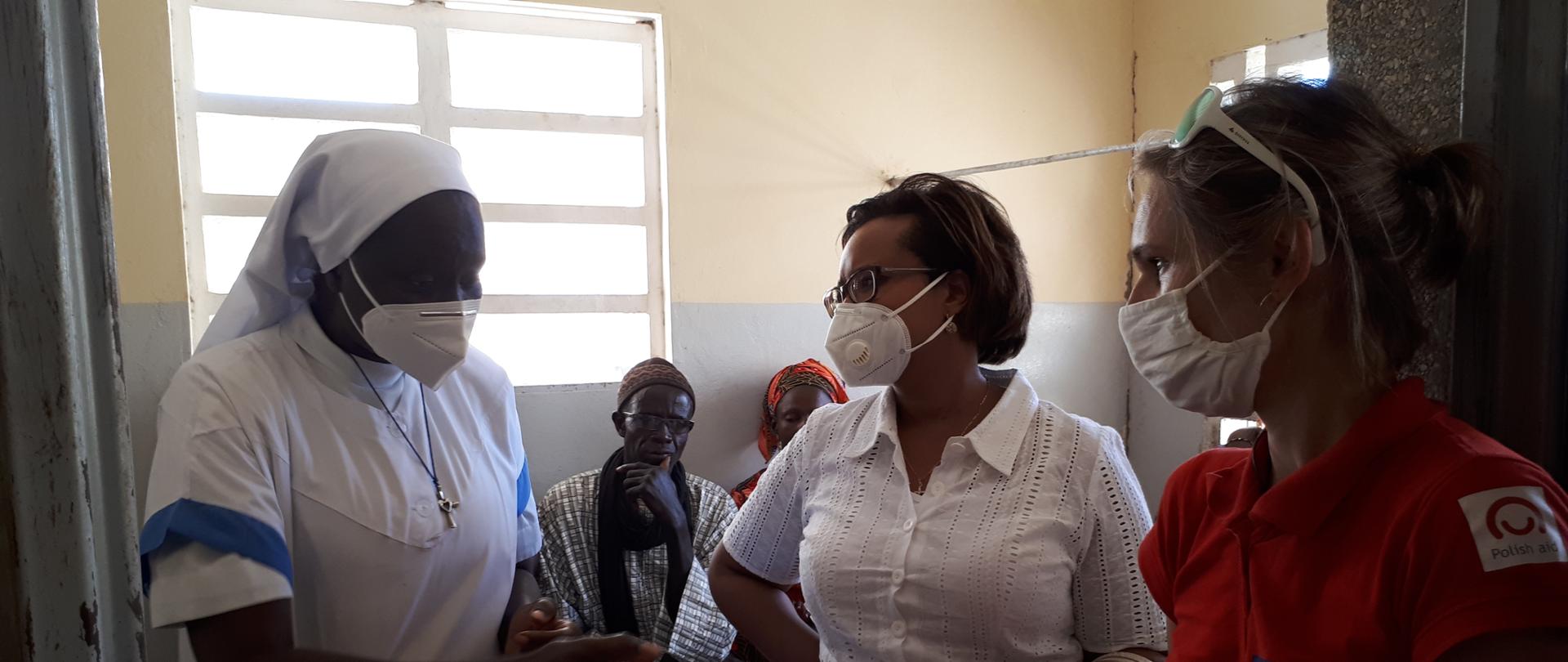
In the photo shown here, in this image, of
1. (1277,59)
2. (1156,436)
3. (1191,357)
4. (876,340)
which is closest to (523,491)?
(876,340)

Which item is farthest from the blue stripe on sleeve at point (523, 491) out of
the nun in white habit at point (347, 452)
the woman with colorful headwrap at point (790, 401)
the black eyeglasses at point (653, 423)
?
the woman with colorful headwrap at point (790, 401)

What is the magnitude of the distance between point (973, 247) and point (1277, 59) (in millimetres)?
3344

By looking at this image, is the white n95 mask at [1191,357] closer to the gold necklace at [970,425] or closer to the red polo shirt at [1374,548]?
the red polo shirt at [1374,548]

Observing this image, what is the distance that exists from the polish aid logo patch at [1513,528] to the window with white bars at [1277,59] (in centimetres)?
349

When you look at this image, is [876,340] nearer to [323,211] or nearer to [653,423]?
[323,211]

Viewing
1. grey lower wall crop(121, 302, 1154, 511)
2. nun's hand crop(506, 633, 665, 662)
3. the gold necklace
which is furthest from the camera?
grey lower wall crop(121, 302, 1154, 511)

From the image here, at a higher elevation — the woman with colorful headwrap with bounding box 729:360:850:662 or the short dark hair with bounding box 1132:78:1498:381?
the short dark hair with bounding box 1132:78:1498:381

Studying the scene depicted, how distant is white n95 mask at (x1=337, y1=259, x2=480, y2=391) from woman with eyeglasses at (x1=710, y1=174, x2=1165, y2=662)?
2.16 feet

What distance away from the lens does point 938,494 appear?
152 cm

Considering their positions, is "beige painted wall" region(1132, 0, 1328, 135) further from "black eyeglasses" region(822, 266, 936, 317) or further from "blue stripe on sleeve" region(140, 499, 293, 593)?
"blue stripe on sleeve" region(140, 499, 293, 593)

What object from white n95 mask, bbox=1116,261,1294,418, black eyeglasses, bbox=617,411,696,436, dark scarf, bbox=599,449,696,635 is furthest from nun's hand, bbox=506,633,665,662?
black eyeglasses, bbox=617,411,696,436

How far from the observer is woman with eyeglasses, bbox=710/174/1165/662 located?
1.40m

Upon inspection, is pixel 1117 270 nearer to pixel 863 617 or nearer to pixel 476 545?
pixel 863 617

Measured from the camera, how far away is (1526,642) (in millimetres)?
778
